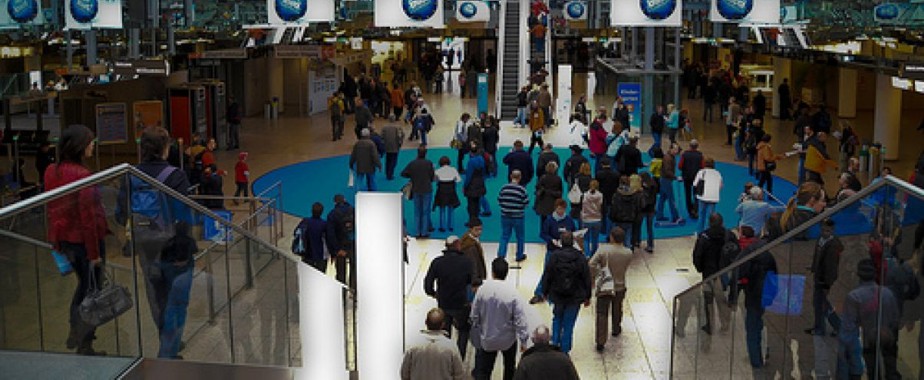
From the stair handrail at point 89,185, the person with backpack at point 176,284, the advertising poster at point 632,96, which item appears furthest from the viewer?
the advertising poster at point 632,96

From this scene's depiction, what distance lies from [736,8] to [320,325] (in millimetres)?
18292

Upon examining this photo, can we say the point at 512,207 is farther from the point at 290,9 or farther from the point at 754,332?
the point at 290,9

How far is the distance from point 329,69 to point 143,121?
15026 mm

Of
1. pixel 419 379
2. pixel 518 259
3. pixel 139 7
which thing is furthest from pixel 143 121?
pixel 419 379

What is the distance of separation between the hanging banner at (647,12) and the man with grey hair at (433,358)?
1955 cm

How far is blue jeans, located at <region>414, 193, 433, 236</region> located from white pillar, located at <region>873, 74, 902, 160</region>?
492 inches

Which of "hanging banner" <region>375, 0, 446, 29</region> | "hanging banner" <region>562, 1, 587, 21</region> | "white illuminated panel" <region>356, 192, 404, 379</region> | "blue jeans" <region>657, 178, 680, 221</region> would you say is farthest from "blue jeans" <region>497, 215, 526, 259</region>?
"hanging banner" <region>562, 1, 587, 21</region>

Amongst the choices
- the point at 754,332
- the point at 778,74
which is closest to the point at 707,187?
the point at 754,332

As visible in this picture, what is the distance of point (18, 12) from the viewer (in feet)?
68.6

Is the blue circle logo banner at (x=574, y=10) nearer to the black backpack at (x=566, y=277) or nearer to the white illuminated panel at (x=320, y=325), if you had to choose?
the black backpack at (x=566, y=277)

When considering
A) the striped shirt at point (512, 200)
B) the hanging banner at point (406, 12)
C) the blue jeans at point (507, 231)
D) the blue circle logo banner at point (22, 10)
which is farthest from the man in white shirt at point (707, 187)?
the blue circle logo banner at point (22, 10)

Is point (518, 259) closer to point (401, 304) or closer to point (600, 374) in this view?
point (600, 374)

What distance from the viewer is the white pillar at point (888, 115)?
26248mm

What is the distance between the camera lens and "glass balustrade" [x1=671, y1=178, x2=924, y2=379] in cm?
574
